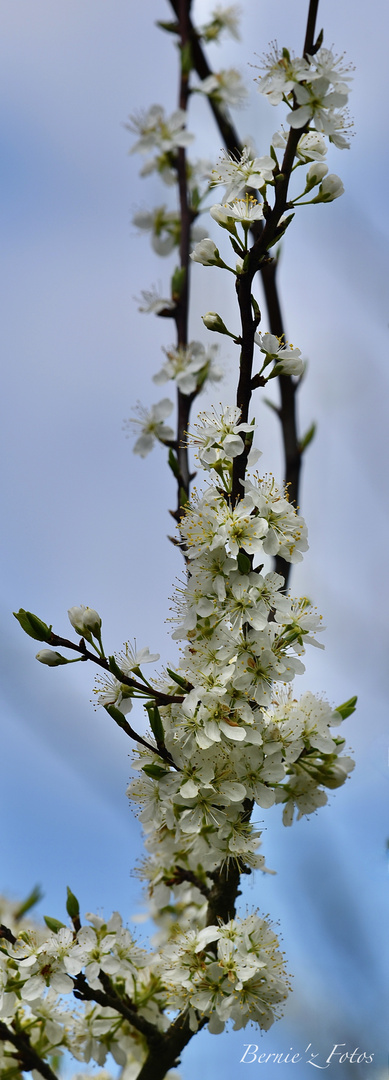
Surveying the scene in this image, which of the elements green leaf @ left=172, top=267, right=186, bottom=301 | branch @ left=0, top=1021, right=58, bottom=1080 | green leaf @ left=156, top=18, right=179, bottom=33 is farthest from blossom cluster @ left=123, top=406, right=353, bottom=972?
green leaf @ left=156, top=18, right=179, bottom=33

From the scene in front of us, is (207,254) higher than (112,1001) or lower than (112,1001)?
higher

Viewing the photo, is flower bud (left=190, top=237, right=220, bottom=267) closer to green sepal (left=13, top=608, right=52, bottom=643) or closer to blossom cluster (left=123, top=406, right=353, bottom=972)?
blossom cluster (left=123, top=406, right=353, bottom=972)

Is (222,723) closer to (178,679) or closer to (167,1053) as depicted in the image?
(178,679)

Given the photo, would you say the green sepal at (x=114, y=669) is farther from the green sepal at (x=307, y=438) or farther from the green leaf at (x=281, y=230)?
the green sepal at (x=307, y=438)

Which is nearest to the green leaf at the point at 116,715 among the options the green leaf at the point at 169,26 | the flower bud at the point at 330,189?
the flower bud at the point at 330,189

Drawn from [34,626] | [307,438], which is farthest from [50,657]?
[307,438]

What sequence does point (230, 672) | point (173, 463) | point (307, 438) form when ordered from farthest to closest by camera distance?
point (307, 438)
point (173, 463)
point (230, 672)

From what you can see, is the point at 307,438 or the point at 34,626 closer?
the point at 34,626

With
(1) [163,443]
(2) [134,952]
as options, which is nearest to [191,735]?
(2) [134,952]
